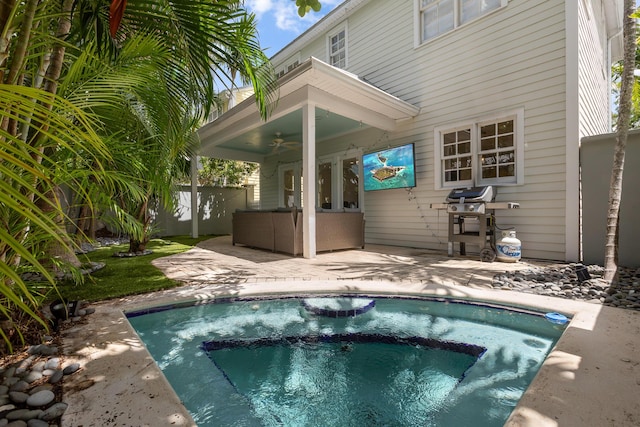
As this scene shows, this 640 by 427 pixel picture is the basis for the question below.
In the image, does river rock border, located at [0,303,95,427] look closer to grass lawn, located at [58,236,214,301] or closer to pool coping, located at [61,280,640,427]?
pool coping, located at [61,280,640,427]

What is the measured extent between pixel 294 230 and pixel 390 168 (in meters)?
2.76

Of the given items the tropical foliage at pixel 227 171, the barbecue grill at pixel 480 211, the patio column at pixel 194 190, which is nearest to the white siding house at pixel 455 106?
the barbecue grill at pixel 480 211

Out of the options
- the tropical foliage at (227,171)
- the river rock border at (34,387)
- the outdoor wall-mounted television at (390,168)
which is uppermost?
the tropical foliage at (227,171)

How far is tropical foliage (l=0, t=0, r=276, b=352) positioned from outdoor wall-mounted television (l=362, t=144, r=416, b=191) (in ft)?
13.8

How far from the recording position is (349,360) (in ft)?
6.33

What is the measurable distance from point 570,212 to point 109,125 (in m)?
5.96

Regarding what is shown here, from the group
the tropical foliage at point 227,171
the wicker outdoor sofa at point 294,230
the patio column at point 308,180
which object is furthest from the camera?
the tropical foliage at point 227,171

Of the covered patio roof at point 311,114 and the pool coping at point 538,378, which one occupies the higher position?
the covered patio roof at point 311,114

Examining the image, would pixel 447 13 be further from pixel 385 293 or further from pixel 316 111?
pixel 385 293

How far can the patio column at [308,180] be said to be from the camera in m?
5.13

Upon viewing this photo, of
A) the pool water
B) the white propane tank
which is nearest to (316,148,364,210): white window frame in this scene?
the white propane tank

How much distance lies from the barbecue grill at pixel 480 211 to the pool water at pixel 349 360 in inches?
98.4

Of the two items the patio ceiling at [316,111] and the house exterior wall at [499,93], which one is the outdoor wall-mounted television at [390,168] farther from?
the patio ceiling at [316,111]

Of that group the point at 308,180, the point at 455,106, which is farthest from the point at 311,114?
the point at 455,106
